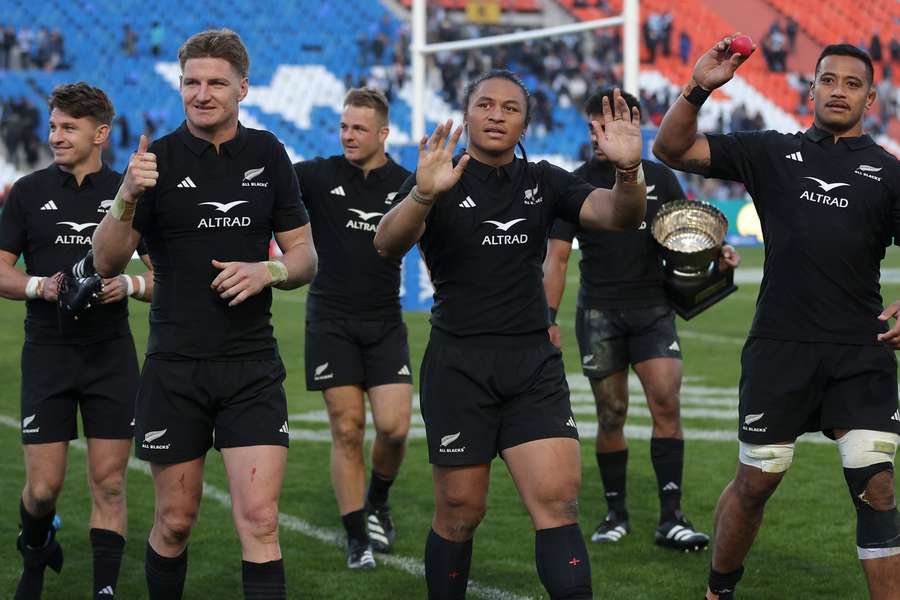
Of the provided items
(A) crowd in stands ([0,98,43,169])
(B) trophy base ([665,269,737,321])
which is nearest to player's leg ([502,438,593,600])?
(B) trophy base ([665,269,737,321])

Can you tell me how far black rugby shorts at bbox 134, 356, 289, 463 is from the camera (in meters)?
4.46

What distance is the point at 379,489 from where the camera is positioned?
675 centimetres

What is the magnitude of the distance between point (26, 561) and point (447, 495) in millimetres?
1946

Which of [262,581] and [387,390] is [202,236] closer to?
[262,581]

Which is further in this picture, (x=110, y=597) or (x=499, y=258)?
(x=110, y=597)

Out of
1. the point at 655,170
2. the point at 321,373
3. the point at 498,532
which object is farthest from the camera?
the point at 655,170

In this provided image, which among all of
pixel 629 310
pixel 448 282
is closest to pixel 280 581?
pixel 448 282

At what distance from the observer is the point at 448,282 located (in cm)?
460

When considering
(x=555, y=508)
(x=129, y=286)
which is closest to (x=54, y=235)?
(x=129, y=286)

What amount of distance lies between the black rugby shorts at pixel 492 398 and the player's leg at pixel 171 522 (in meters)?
0.83

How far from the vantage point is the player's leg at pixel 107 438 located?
17.4 feet

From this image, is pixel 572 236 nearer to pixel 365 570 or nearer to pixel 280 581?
pixel 365 570

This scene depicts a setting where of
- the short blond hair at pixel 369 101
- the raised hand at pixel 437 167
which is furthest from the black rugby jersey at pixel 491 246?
the short blond hair at pixel 369 101

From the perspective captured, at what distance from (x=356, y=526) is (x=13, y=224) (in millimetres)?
2091
